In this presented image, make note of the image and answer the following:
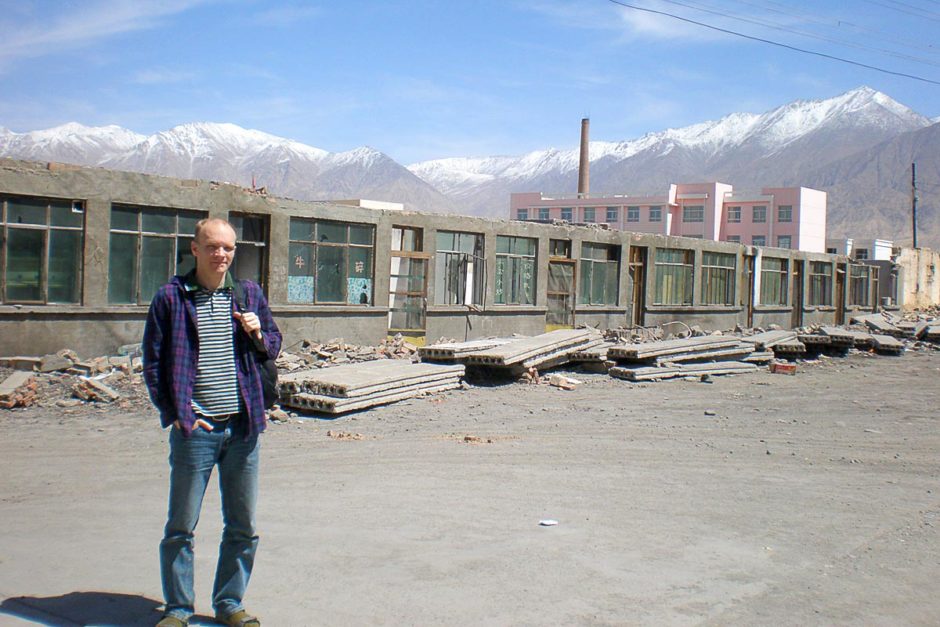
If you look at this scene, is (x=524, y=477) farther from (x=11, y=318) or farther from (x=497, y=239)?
(x=497, y=239)

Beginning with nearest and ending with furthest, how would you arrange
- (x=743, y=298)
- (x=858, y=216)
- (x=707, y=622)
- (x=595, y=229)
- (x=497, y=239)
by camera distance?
(x=707, y=622)
(x=497, y=239)
(x=595, y=229)
(x=743, y=298)
(x=858, y=216)

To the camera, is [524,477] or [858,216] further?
[858,216]

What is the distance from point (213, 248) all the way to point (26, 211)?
11909 millimetres

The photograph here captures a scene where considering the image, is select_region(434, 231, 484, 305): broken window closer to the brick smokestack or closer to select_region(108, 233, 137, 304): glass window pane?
select_region(108, 233, 137, 304): glass window pane

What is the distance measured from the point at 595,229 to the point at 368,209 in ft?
28.4

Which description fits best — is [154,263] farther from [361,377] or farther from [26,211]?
[361,377]

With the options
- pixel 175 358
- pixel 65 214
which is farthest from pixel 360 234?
pixel 175 358

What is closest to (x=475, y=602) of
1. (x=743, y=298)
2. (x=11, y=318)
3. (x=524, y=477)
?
(x=524, y=477)

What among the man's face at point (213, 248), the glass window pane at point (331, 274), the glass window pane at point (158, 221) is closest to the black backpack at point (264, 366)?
the man's face at point (213, 248)

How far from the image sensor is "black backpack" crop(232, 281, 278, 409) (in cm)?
411

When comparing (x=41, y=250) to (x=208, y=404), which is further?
(x=41, y=250)

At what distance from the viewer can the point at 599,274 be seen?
2547 cm

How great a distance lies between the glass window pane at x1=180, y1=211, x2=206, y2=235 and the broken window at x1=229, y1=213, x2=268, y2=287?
1.06 meters

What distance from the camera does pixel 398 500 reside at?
22.7 ft
